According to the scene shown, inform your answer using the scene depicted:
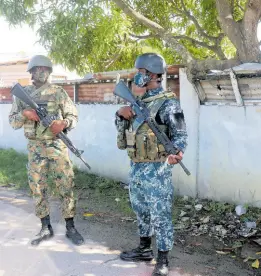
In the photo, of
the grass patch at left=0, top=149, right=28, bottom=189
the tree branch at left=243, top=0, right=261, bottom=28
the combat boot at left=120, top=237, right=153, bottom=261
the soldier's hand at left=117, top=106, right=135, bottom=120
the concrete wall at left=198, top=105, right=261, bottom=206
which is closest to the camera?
the soldier's hand at left=117, top=106, right=135, bottom=120

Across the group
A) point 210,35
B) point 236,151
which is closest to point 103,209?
point 236,151

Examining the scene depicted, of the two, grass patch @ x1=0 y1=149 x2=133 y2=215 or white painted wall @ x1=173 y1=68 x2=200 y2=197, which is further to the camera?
grass patch @ x1=0 y1=149 x2=133 y2=215

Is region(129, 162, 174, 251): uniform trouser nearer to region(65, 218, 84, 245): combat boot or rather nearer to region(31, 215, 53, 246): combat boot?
region(65, 218, 84, 245): combat boot

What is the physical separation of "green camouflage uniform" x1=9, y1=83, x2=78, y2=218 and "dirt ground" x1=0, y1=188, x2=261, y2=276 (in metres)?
0.43

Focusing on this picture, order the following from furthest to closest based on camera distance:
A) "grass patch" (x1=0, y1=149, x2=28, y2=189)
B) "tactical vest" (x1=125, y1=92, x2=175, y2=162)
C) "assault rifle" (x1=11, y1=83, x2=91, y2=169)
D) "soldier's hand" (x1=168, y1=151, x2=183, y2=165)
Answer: "grass patch" (x1=0, y1=149, x2=28, y2=189) → "assault rifle" (x1=11, y1=83, x2=91, y2=169) → "tactical vest" (x1=125, y1=92, x2=175, y2=162) → "soldier's hand" (x1=168, y1=151, x2=183, y2=165)

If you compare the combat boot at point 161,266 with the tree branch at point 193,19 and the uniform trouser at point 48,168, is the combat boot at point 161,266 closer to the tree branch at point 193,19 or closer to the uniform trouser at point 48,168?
the uniform trouser at point 48,168

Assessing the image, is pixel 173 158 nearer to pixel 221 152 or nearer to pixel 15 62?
pixel 221 152

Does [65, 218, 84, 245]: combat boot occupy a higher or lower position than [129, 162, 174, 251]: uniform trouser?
lower

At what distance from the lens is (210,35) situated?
6410 mm

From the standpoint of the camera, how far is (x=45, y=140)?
137 inches

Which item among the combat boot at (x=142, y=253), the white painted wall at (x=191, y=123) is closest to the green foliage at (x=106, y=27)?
the white painted wall at (x=191, y=123)

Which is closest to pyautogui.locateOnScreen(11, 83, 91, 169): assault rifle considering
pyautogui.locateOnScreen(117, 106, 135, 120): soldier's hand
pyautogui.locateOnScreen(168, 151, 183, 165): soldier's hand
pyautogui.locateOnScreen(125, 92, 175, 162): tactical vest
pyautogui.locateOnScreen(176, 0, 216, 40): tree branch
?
pyautogui.locateOnScreen(117, 106, 135, 120): soldier's hand

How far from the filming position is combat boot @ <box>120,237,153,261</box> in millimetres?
3166

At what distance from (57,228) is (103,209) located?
2.93 ft
